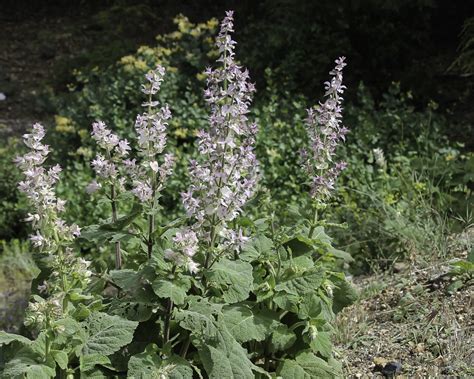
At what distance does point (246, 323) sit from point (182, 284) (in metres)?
0.31

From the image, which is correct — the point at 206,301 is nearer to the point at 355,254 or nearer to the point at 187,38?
the point at 355,254

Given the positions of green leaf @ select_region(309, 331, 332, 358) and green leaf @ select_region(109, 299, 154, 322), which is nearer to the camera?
green leaf @ select_region(109, 299, 154, 322)

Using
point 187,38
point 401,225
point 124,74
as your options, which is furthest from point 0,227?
point 401,225

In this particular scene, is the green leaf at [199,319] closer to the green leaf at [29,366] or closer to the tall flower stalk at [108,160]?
the green leaf at [29,366]

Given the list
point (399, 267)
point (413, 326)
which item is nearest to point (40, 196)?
point (413, 326)

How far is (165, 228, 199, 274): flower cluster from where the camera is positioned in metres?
2.38

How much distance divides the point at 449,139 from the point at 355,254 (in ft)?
8.22

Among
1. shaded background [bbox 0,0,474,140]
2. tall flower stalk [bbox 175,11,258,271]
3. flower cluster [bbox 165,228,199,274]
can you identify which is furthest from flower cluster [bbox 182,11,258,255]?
shaded background [bbox 0,0,474,140]

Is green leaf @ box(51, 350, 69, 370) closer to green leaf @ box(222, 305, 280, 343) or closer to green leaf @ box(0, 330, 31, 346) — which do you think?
green leaf @ box(0, 330, 31, 346)

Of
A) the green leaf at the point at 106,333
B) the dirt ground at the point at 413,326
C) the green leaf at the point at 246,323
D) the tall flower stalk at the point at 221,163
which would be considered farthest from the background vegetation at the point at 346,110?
the green leaf at the point at 106,333

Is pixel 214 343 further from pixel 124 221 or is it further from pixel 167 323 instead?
pixel 124 221

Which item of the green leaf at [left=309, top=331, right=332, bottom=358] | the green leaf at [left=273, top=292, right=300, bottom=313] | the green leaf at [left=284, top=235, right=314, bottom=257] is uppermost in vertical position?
the green leaf at [left=284, top=235, right=314, bottom=257]

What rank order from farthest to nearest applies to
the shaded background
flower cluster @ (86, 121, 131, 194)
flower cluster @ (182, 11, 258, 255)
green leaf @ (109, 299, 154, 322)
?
1. the shaded background
2. flower cluster @ (86, 121, 131, 194)
3. green leaf @ (109, 299, 154, 322)
4. flower cluster @ (182, 11, 258, 255)

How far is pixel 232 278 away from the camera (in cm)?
255
